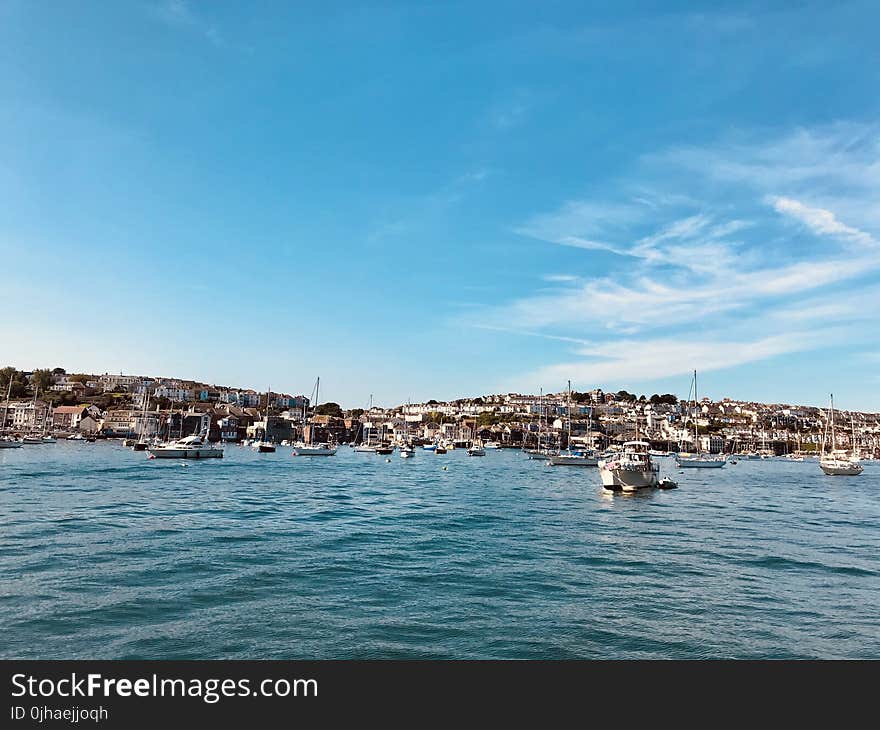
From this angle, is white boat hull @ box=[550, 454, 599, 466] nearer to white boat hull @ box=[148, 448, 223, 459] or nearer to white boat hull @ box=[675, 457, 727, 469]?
white boat hull @ box=[675, 457, 727, 469]

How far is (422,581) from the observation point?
15031 mm

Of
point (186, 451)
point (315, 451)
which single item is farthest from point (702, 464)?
point (186, 451)

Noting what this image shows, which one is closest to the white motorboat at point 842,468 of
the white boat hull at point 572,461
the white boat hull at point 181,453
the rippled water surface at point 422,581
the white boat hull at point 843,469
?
the white boat hull at point 843,469

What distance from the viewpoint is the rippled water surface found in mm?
10312

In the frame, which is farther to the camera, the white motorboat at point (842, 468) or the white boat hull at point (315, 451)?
the white boat hull at point (315, 451)

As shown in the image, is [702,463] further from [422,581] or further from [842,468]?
[422,581]

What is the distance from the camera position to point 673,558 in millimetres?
19094

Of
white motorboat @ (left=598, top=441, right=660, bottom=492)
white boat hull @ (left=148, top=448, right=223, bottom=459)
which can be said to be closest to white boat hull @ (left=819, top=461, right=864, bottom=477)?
white motorboat @ (left=598, top=441, right=660, bottom=492)

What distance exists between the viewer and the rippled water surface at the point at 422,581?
10312 mm

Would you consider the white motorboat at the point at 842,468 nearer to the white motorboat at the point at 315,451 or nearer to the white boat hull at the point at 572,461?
the white boat hull at the point at 572,461
